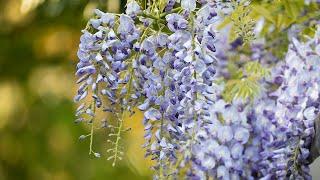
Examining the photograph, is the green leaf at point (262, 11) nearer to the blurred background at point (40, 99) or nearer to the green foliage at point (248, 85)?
the green foliage at point (248, 85)

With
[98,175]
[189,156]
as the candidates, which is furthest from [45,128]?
[189,156]

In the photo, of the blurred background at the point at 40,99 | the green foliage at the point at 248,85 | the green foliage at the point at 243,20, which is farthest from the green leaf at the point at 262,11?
the blurred background at the point at 40,99

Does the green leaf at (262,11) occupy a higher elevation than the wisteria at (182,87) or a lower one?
higher

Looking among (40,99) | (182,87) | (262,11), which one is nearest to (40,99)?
(40,99)

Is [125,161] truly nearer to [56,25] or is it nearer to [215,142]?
[56,25]

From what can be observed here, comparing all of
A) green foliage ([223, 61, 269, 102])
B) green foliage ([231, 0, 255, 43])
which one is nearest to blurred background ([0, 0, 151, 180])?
green foliage ([223, 61, 269, 102])

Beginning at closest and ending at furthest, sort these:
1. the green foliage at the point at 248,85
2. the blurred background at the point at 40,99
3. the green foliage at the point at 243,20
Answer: the green foliage at the point at 243,20 → the green foliage at the point at 248,85 → the blurred background at the point at 40,99

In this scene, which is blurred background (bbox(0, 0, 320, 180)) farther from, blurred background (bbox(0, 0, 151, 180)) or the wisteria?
the wisteria
